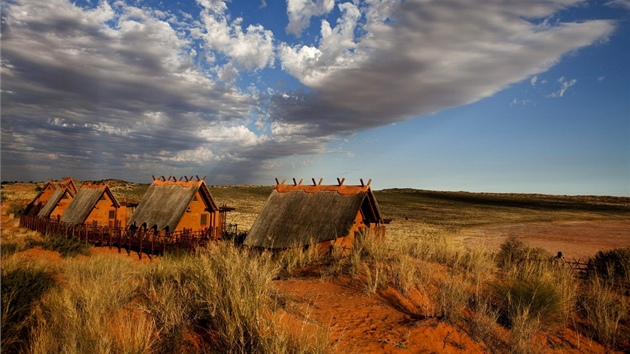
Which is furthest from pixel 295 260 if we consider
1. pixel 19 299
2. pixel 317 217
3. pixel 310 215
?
pixel 19 299

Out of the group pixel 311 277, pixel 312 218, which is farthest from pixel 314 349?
pixel 312 218

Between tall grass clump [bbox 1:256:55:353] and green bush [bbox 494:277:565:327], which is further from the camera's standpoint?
green bush [bbox 494:277:565:327]

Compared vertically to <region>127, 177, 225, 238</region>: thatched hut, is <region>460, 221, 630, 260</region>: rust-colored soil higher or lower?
lower

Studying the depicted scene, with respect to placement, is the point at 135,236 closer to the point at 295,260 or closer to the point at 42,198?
the point at 295,260

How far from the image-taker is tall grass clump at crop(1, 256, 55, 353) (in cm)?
575

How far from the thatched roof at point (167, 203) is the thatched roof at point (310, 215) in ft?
26.2

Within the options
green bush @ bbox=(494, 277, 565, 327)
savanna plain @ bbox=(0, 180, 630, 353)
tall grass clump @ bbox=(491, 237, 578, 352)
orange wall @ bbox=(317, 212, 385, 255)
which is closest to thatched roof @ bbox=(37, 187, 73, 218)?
savanna plain @ bbox=(0, 180, 630, 353)

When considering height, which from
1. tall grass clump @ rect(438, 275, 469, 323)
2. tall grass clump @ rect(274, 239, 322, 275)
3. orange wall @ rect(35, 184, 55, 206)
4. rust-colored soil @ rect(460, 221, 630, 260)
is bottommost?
rust-colored soil @ rect(460, 221, 630, 260)

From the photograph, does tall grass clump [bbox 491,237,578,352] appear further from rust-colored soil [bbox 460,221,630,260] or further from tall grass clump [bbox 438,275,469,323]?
rust-colored soil [bbox 460,221,630,260]

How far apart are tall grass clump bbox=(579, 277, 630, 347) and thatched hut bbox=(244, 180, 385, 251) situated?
24.0 feet

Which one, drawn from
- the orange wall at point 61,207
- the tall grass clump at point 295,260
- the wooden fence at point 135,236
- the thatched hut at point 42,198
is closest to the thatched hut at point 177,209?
the wooden fence at point 135,236

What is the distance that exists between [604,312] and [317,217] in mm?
10509

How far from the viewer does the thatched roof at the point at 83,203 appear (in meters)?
27.1

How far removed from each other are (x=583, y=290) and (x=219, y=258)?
30.9 feet
